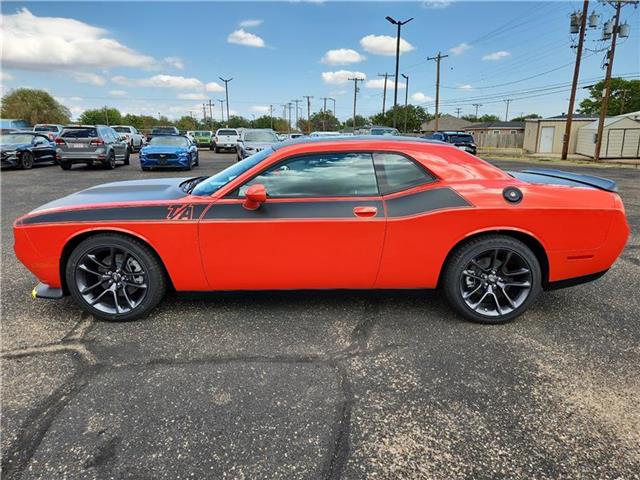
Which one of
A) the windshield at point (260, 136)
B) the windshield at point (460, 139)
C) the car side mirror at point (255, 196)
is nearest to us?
the car side mirror at point (255, 196)

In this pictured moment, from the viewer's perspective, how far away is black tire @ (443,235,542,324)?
3.24 m

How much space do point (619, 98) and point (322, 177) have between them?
8450 centimetres

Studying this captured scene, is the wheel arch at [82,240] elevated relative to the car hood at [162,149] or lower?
lower

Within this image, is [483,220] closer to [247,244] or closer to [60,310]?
[247,244]

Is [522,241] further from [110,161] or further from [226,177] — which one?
[110,161]

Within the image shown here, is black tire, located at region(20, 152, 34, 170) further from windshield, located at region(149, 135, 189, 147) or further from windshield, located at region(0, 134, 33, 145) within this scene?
windshield, located at region(149, 135, 189, 147)

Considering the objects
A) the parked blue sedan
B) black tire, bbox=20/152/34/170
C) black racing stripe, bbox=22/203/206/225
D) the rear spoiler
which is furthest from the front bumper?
black tire, bbox=20/152/34/170

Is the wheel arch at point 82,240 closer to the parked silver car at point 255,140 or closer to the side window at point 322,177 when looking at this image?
the side window at point 322,177

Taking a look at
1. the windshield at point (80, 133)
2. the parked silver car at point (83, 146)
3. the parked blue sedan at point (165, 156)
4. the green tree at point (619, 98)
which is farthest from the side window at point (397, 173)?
the green tree at point (619, 98)

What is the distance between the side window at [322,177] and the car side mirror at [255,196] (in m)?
0.13

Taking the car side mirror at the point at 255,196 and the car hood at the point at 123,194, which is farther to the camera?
the car hood at the point at 123,194

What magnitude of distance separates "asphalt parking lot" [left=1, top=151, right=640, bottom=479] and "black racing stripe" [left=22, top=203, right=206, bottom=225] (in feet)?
2.30

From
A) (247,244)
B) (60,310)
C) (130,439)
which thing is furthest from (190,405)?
(60,310)

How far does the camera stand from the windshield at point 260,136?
623 inches
